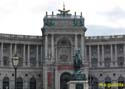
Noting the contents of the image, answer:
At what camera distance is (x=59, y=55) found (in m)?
139

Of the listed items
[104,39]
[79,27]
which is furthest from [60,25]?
[104,39]

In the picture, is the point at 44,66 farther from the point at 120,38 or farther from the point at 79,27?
the point at 120,38

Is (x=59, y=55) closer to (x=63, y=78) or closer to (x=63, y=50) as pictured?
(x=63, y=50)

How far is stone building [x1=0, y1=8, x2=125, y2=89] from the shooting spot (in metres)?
135

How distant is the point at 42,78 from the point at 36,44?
1191 centimetres

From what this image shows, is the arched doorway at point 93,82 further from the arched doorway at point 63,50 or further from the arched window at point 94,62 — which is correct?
the arched doorway at point 63,50

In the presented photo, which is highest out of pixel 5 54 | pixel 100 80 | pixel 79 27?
pixel 79 27

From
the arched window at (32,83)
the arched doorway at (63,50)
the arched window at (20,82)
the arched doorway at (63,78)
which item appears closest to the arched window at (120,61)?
the arched doorway at (63,50)

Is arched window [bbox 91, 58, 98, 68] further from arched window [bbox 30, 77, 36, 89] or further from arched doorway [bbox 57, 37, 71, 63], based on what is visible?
arched window [bbox 30, 77, 36, 89]

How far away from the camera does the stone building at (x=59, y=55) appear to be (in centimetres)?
13525

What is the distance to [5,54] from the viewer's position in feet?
454

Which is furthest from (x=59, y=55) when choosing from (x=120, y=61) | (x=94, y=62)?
(x=120, y=61)

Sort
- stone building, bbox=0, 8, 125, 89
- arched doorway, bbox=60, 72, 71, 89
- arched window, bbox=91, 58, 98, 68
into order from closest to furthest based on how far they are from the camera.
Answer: stone building, bbox=0, 8, 125, 89
arched doorway, bbox=60, 72, 71, 89
arched window, bbox=91, 58, 98, 68

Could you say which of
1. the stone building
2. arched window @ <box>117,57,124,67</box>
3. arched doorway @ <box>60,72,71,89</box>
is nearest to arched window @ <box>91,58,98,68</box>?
the stone building
